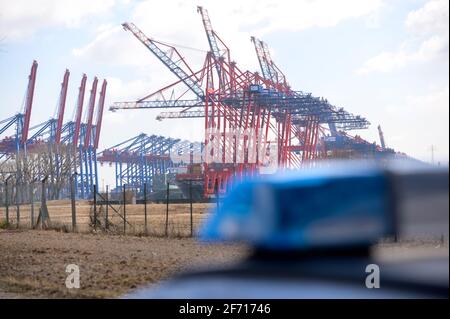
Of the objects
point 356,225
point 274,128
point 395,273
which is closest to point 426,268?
point 395,273

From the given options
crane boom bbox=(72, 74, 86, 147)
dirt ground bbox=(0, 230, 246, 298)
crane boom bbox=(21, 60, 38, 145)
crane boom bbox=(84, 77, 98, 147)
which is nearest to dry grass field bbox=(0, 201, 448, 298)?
dirt ground bbox=(0, 230, 246, 298)

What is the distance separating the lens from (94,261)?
1019cm

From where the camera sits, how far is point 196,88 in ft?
127

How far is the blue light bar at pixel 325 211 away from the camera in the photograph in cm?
199

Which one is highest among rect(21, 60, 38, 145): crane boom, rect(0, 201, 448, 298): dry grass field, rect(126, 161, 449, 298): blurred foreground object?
rect(21, 60, 38, 145): crane boom

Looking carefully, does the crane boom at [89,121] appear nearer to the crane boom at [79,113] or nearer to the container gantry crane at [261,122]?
the crane boom at [79,113]

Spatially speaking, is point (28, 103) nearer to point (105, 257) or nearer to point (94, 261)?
point (105, 257)

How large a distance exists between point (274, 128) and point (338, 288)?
13.0 meters

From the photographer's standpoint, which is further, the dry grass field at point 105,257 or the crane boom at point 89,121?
the crane boom at point 89,121

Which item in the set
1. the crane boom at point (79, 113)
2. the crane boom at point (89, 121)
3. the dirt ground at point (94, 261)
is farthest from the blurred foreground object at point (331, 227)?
the crane boom at point (89, 121)

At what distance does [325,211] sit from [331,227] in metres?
0.05

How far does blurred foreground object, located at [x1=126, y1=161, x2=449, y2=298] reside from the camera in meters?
1.93

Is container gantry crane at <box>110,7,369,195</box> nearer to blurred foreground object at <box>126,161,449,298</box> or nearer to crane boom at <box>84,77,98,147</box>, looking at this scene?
blurred foreground object at <box>126,161,449,298</box>
